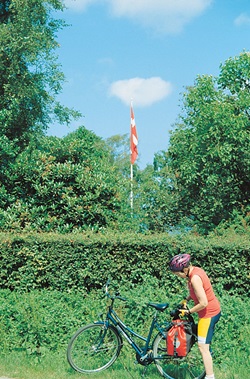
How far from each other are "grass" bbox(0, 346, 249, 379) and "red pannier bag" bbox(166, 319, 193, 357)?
1.85ft

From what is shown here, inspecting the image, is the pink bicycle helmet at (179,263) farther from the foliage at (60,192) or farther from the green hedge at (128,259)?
the foliage at (60,192)

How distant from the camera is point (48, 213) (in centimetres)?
1442

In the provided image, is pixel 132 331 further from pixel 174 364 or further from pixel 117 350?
pixel 174 364

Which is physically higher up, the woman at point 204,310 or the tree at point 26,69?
the tree at point 26,69

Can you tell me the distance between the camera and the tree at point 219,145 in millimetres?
19672

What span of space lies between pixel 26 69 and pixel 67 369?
12.0 meters

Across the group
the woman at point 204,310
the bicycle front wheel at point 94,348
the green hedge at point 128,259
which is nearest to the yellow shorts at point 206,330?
the woman at point 204,310

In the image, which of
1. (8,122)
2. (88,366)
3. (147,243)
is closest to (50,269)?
(147,243)

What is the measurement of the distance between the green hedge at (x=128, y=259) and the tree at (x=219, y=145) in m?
8.53

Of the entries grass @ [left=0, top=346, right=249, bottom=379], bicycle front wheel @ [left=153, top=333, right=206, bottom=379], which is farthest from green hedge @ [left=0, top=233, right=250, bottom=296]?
bicycle front wheel @ [left=153, top=333, right=206, bottom=379]

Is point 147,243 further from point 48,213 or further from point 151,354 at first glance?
point 48,213

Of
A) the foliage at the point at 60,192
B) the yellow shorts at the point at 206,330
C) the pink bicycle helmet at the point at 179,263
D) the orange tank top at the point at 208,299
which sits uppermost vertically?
the foliage at the point at 60,192

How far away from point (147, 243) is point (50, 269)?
1986 mm

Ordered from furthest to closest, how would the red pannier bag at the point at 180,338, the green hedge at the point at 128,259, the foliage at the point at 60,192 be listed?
the foliage at the point at 60,192
the green hedge at the point at 128,259
the red pannier bag at the point at 180,338
